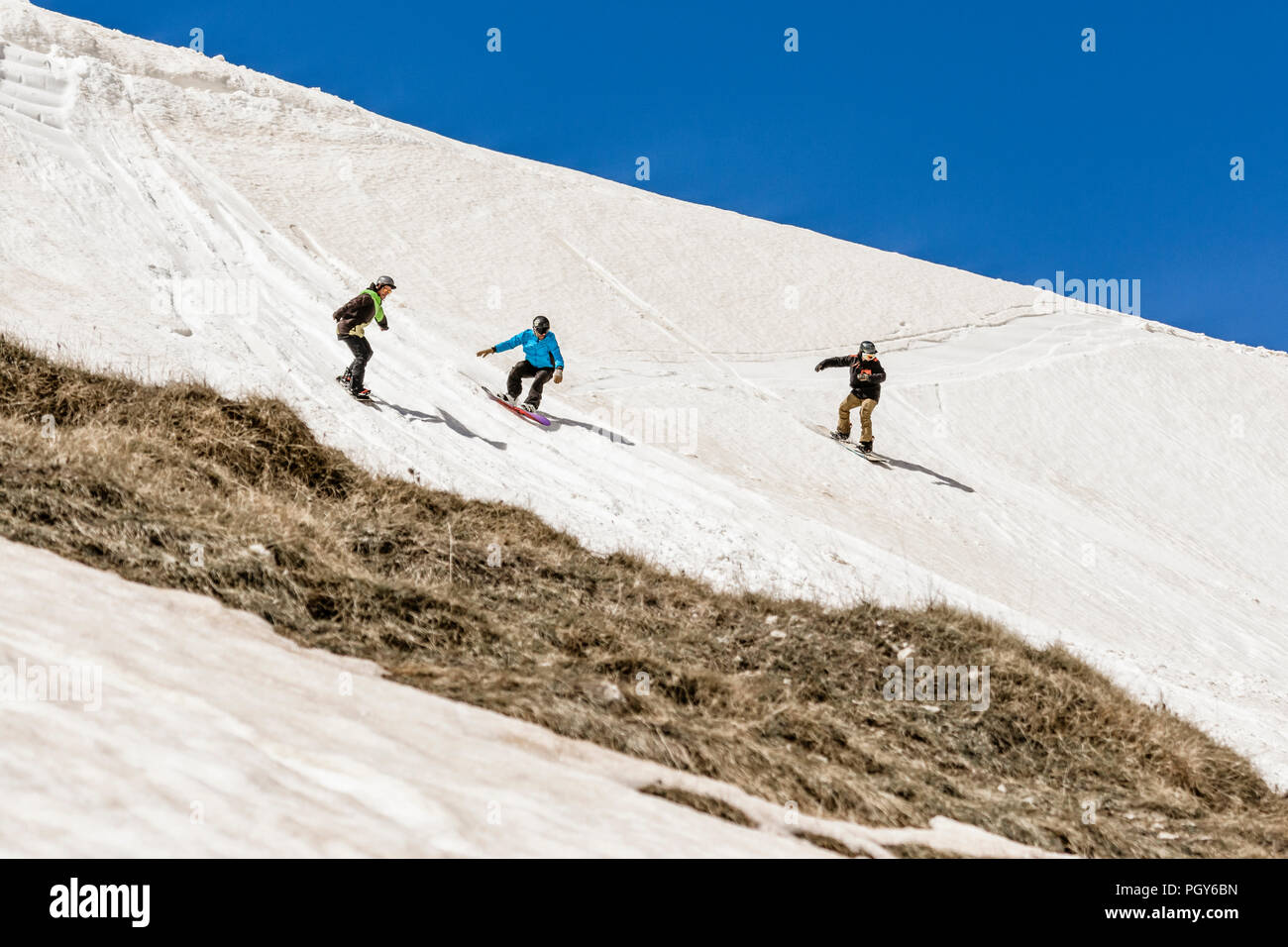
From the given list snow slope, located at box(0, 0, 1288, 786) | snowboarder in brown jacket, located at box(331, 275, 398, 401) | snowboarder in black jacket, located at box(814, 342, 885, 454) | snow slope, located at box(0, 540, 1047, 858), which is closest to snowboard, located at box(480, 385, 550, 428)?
snow slope, located at box(0, 0, 1288, 786)

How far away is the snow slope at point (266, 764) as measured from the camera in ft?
11.5

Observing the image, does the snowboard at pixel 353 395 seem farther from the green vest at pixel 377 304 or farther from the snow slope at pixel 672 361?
the green vest at pixel 377 304

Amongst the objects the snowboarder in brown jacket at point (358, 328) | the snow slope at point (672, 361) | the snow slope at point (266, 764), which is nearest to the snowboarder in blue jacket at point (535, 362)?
the snow slope at point (672, 361)

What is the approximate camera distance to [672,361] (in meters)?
19.7

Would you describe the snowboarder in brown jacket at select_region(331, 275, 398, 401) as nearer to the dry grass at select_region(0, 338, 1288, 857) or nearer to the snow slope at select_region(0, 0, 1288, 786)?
the snow slope at select_region(0, 0, 1288, 786)

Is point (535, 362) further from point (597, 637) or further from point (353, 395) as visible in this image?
point (597, 637)

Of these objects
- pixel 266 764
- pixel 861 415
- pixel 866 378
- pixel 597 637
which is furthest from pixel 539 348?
pixel 266 764

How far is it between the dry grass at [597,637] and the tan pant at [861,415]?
272 inches

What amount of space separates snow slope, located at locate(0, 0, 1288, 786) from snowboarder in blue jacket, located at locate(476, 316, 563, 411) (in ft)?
1.95

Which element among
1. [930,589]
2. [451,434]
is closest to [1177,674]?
[930,589]

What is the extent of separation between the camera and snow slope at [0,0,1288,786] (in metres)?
12.4

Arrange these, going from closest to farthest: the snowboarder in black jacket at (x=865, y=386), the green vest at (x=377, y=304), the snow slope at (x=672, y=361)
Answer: the snow slope at (x=672, y=361) < the green vest at (x=377, y=304) < the snowboarder in black jacket at (x=865, y=386)

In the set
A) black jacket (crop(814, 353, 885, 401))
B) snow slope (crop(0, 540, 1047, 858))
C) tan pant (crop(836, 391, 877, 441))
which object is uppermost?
black jacket (crop(814, 353, 885, 401))
